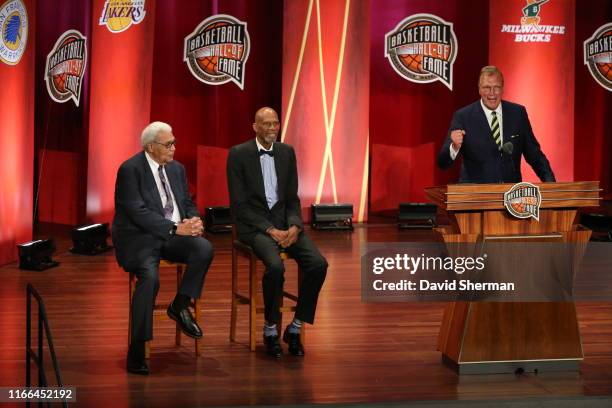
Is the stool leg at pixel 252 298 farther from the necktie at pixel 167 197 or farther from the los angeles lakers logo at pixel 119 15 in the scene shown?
the los angeles lakers logo at pixel 119 15

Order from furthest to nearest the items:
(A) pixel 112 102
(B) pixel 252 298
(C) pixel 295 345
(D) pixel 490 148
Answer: (A) pixel 112 102 → (B) pixel 252 298 → (C) pixel 295 345 → (D) pixel 490 148

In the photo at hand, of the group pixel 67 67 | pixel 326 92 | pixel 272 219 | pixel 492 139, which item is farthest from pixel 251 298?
pixel 67 67

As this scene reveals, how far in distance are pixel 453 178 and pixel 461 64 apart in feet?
4.28

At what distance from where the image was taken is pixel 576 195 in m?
3.88

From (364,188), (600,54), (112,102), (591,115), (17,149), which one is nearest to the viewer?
(17,149)

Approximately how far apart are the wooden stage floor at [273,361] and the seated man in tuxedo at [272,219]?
220mm

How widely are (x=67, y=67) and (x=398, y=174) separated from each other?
3816 mm

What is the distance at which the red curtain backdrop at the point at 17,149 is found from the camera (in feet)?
22.6

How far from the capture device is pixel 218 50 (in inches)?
391

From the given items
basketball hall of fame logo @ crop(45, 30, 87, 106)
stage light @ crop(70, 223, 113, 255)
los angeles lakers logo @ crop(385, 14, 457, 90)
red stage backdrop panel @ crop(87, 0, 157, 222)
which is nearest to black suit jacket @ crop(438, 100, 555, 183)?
stage light @ crop(70, 223, 113, 255)

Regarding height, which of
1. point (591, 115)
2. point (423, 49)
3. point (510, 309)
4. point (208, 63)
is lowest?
point (510, 309)

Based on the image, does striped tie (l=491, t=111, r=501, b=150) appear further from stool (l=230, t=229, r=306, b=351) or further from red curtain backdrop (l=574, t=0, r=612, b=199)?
red curtain backdrop (l=574, t=0, r=612, b=199)

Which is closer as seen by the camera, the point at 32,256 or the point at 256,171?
the point at 256,171

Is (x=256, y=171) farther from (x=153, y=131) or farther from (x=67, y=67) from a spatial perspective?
(x=67, y=67)
